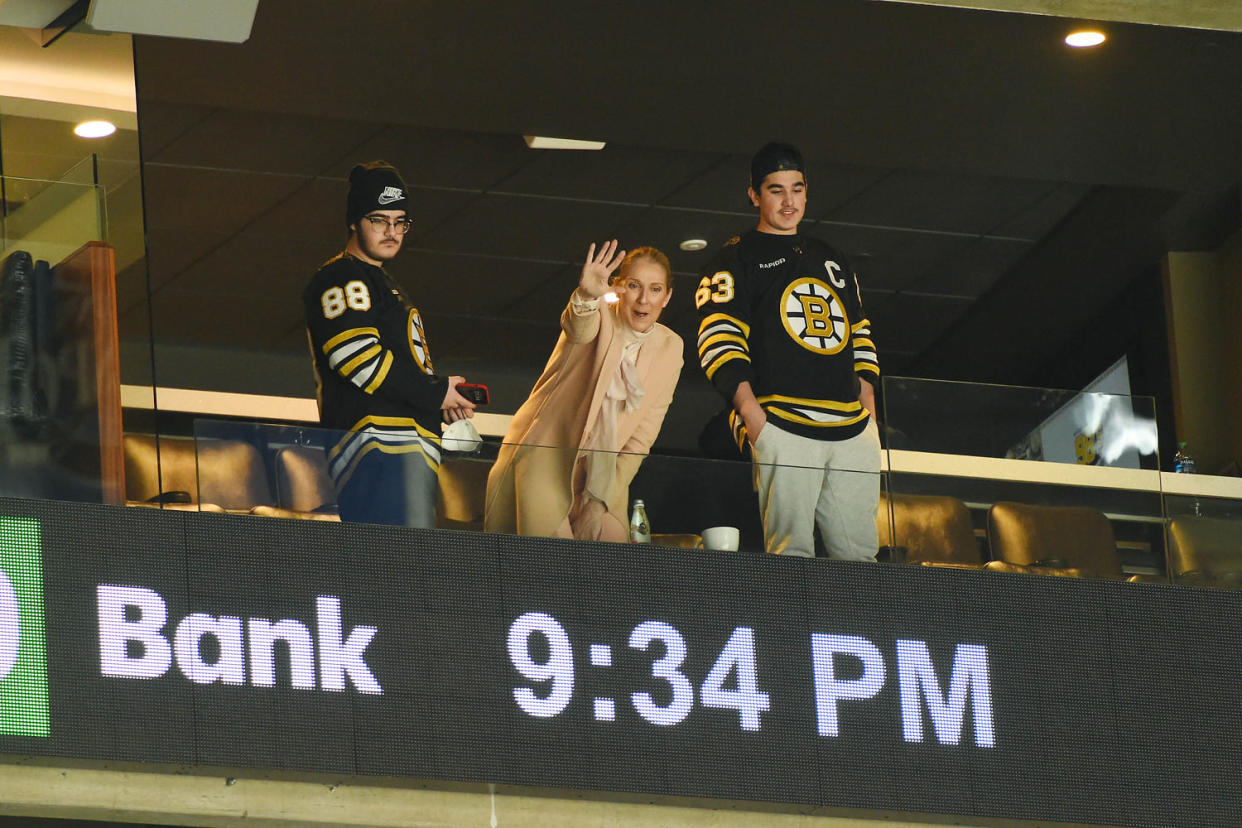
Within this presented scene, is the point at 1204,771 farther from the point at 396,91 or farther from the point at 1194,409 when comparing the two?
the point at 1194,409

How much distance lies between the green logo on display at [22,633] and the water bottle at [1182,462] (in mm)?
5850

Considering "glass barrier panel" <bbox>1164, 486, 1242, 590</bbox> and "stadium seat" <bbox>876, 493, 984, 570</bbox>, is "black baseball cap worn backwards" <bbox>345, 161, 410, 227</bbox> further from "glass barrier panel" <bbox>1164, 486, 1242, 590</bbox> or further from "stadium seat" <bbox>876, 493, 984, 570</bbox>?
"glass barrier panel" <bbox>1164, 486, 1242, 590</bbox>

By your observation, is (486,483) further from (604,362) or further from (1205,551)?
(1205,551)

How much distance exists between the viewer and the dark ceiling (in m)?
9.39

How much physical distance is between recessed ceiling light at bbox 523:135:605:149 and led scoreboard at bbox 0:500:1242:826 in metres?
4.06

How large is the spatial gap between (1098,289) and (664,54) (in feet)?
14.9

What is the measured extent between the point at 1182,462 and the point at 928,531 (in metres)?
3.91

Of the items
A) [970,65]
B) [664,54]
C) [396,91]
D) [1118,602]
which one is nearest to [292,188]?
[396,91]

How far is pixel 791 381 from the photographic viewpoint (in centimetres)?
739

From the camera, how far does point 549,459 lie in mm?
7008

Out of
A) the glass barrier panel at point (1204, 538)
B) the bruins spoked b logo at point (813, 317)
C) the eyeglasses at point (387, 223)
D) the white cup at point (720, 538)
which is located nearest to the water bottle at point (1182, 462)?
the glass barrier panel at point (1204, 538)

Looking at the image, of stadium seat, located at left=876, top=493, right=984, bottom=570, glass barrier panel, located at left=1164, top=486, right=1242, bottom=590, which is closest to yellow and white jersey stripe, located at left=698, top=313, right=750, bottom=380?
stadium seat, located at left=876, top=493, right=984, bottom=570

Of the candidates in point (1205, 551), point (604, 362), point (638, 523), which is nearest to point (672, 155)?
point (1205, 551)

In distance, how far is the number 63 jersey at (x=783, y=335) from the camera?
738cm
